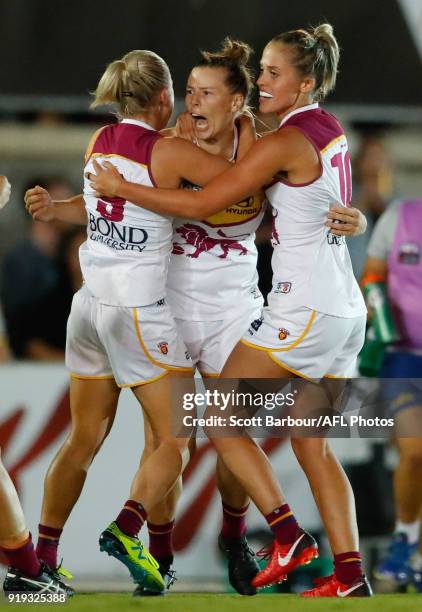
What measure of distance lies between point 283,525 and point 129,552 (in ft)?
1.78

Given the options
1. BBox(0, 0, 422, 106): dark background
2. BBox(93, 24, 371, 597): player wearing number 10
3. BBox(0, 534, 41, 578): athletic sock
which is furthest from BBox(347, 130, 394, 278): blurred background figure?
BBox(0, 534, 41, 578): athletic sock

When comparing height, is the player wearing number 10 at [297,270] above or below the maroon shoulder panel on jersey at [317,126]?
below

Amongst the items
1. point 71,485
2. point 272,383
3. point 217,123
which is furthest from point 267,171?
point 71,485

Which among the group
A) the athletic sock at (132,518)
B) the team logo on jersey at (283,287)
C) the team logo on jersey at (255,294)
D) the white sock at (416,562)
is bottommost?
the white sock at (416,562)

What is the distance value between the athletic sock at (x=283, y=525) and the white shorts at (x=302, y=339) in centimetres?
49

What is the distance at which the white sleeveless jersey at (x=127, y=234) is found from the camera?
4566 millimetres

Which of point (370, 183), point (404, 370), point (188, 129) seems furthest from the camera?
point (370, 183)

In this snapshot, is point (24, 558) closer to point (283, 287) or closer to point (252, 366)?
point (252, 366)

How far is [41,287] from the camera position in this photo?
7660 millimetres

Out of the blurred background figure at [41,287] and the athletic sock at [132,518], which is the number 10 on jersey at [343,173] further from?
the blurred background figure at [41,287]

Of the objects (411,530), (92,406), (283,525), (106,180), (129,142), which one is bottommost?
(411,530)

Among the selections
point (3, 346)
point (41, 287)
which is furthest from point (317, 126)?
point (41, 287)

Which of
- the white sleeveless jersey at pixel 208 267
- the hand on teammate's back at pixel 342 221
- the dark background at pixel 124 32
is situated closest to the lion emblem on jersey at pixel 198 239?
the white sleeveless jersey at pixel 208 267

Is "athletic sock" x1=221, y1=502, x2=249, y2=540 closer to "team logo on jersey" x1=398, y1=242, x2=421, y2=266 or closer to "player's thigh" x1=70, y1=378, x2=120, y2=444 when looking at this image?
"player's thigh" x1=70, y1=378, x2=120, y2=444
